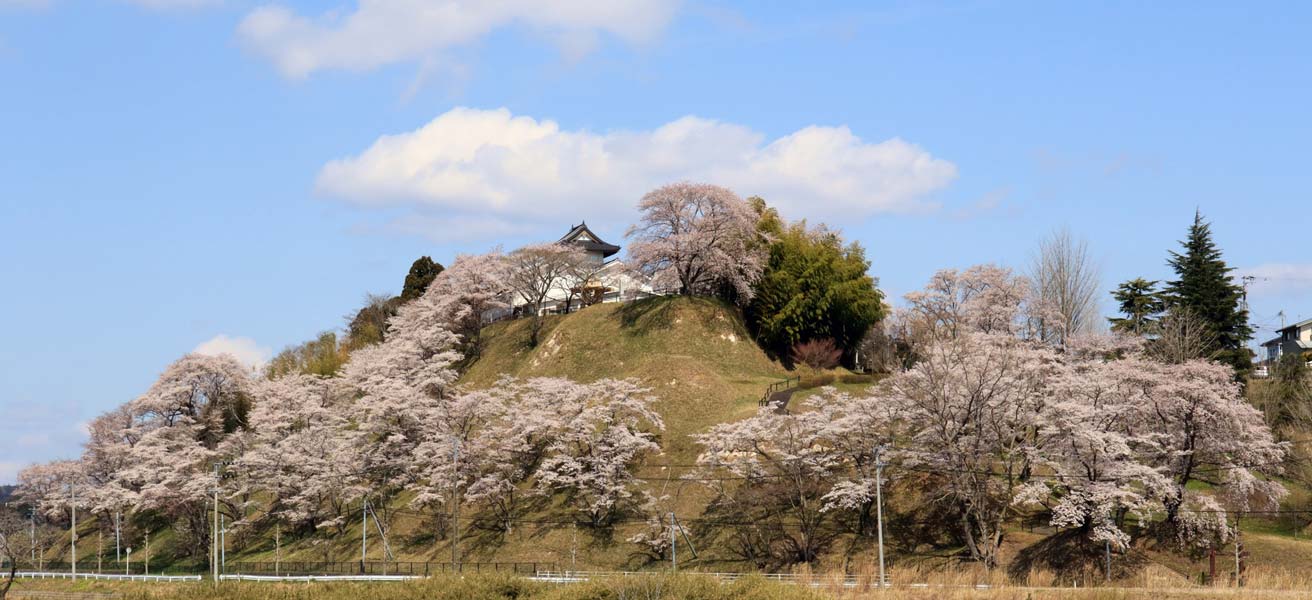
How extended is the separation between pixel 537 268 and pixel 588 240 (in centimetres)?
2705

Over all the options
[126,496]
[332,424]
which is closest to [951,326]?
[332,424]

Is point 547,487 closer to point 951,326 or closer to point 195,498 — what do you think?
point 195,498

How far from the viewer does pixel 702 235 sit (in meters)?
85.8

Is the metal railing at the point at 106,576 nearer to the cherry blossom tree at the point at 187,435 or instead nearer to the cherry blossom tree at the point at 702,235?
the cherry blossom tree at the point at 187,435

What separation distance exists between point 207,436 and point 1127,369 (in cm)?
6437

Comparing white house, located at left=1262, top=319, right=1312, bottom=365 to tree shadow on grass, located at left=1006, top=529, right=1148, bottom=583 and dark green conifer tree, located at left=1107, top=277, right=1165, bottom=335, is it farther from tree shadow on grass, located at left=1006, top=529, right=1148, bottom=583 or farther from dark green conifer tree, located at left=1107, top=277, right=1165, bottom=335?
tree shadow on grass, located at left=1006, top=529, right=1148, bottom=583

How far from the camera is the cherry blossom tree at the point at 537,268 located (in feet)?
312

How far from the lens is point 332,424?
77.8m

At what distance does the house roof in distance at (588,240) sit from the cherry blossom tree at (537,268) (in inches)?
912

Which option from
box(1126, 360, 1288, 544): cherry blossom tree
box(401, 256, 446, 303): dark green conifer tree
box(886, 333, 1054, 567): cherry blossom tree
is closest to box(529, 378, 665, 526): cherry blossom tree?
box(886, 333, 1054, 567): cherry blossom tree

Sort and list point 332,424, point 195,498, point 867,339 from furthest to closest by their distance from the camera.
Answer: point 867,339, point 332,424, point 195,498

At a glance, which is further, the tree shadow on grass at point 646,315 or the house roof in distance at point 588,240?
the house roof in distance at point 588,240

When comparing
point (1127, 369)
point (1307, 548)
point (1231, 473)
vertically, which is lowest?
point (1307, 548)

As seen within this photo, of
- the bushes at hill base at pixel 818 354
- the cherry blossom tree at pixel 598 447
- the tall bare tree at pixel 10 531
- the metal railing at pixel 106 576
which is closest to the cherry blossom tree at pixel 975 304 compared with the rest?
the bushes at hill base at pixel 818 354
